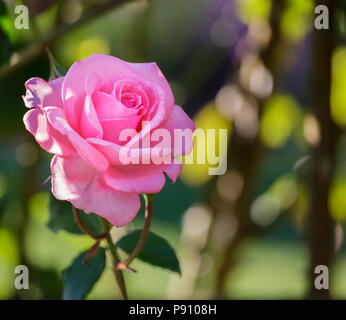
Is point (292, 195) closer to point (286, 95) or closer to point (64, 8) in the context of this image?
point (286, 95)

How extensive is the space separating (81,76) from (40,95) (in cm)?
3

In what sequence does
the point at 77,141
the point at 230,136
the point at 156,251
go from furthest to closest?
the point at 230,136, the point at 156,251, the point at 77,141

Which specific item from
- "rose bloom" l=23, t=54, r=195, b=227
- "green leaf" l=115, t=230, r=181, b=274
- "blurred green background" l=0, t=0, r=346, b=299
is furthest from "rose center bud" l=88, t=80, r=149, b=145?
"blurred green background" l=0, t=0, r=346, b=299

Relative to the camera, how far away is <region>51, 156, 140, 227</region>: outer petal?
0.32 metres

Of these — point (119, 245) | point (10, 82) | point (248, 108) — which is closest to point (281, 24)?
point (248, 108)

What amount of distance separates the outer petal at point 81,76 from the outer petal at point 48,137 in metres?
0.01

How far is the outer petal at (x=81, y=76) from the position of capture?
33 centimetres

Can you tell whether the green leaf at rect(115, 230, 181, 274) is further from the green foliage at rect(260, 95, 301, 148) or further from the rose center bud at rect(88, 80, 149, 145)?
the green foliage at rect(260, 95, 301, 148)

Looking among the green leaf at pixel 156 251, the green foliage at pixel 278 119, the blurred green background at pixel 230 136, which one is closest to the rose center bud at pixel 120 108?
the green leaf at pixel 156 251

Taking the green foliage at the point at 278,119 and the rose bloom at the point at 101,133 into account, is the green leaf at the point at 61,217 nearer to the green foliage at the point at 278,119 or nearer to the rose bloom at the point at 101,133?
the rose bloom at the point at 101,133

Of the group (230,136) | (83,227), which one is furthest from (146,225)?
(230,136)

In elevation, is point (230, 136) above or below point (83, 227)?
above

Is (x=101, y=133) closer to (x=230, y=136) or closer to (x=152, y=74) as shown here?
(x=152, y=74)

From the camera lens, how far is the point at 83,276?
0.40 meters
